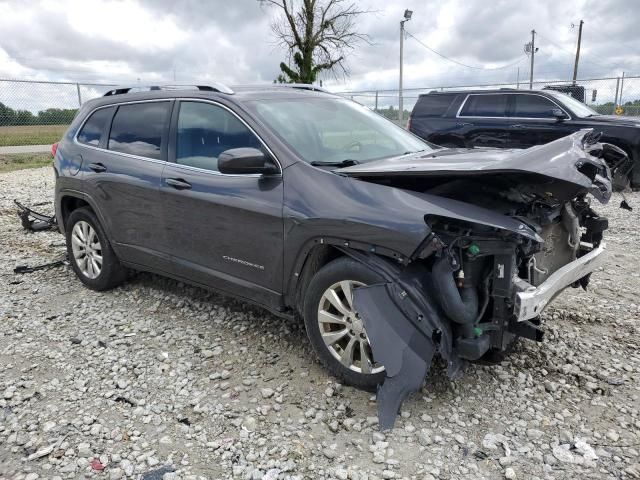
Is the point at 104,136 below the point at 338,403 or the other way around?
the other way around

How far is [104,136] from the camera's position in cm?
482

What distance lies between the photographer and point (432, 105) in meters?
10.8

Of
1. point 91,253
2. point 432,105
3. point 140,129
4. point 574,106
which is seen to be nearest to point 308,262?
point 140,129

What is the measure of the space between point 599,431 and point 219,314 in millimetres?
2856

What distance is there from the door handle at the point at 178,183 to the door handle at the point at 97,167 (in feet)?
3.12

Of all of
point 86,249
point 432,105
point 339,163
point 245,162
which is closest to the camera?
point 245,162

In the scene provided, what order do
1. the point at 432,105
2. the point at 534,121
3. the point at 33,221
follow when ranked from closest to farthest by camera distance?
the point at 33,221 → the point at 534,121 → the point at 432,105

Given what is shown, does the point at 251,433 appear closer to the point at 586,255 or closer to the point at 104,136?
the point at 586,255

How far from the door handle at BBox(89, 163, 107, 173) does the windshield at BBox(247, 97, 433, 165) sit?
65.7 inches

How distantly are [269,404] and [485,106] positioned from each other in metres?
8.65

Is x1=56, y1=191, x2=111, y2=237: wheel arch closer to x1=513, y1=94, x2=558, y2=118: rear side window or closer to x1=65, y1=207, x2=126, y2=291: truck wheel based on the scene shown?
x1=65, y1=207, x2=126, y2=291: truck wheel

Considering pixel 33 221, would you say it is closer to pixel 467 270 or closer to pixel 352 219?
pixel 352 219

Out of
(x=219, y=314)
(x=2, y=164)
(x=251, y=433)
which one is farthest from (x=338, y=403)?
(x=2, y=164)

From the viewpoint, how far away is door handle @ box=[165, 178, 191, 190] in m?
3.94
